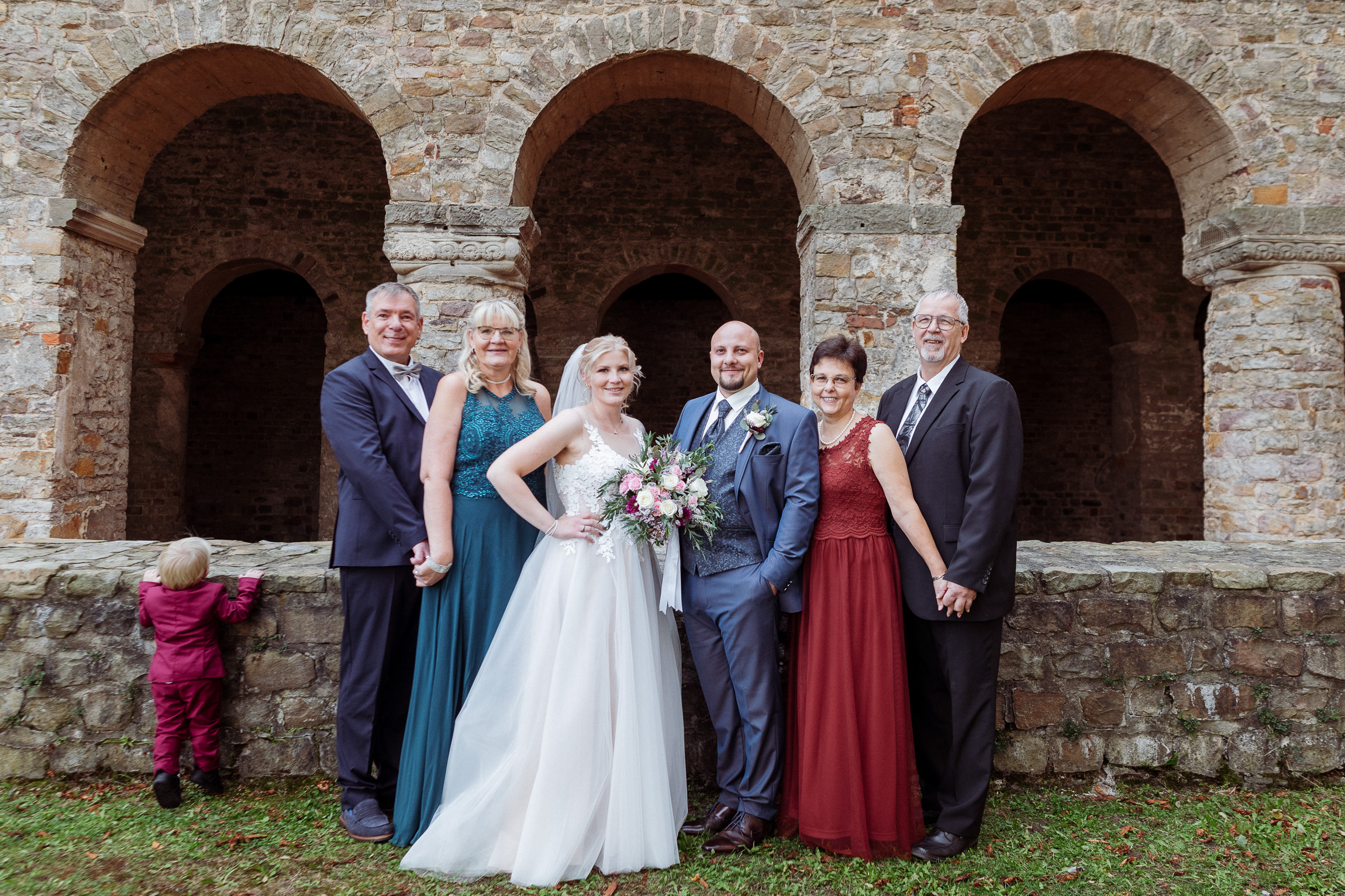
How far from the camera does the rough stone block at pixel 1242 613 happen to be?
3.10 m

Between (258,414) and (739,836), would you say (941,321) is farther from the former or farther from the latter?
(258,414)

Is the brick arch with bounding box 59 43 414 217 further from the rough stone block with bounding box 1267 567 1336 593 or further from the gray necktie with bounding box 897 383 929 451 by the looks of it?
the rough stone block with bounding box 1267 567 1336 593

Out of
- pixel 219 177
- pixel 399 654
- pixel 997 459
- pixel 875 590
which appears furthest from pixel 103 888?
pixel 219 177

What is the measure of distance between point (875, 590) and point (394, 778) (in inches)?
73.1

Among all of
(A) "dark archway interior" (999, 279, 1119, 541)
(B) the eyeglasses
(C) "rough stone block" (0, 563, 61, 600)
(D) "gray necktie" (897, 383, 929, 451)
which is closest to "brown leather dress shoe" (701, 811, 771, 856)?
(D) "gray necktie" (897, 383, 929, 451)

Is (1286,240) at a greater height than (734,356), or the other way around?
(1286,240)

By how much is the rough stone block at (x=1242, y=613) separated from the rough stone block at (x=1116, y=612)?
0.28 metres

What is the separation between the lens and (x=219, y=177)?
8.84m

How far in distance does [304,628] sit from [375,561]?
0.69 meters

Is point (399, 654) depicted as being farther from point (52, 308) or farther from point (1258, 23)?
point (1258, 23)

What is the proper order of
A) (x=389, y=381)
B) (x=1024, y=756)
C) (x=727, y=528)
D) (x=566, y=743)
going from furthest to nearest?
1. (x=1024, y=756)
2. (x=389, y=381)
3. (x=727, y=528)
4. (x=566, y=743)

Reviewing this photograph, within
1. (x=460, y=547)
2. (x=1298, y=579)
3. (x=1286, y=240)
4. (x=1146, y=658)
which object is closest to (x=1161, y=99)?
(x=1286, y=240)

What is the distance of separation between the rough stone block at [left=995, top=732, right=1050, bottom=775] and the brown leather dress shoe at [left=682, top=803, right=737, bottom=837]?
1.24m

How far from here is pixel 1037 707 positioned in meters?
3.08
